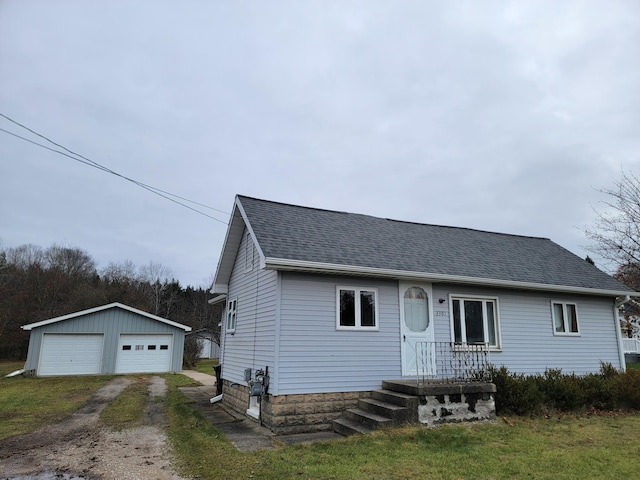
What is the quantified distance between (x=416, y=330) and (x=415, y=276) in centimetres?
129

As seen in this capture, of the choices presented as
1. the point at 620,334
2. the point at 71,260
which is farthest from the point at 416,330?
the point at 71,260

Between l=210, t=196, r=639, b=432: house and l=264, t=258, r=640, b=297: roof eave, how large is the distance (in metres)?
0.03

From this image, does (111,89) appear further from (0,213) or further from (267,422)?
(0,213)

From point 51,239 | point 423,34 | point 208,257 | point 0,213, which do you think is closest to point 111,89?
point 423,34

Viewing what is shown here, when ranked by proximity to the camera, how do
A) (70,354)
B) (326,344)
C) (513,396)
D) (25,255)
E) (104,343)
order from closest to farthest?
(326,344) < (513,396) < (70,354) < (104,343) < (25,255)

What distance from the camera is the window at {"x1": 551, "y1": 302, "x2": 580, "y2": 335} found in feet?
37.4

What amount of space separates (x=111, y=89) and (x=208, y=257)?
115 ft

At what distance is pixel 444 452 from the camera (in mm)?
6176

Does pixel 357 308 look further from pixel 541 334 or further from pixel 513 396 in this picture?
pixel 541 334

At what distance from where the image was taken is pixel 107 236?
43.2m

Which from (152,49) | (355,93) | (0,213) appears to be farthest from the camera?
(0,213)

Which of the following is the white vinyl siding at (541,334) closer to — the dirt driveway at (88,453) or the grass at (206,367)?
the dirt driveway at (88,453)

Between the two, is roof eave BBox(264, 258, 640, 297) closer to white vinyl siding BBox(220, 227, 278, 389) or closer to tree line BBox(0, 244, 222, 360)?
white vinyl siding BBox(220, 227, 278, 389)

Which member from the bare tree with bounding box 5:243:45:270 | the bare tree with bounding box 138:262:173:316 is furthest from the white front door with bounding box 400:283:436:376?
the bare tree with bounding box 5:243:45:270
